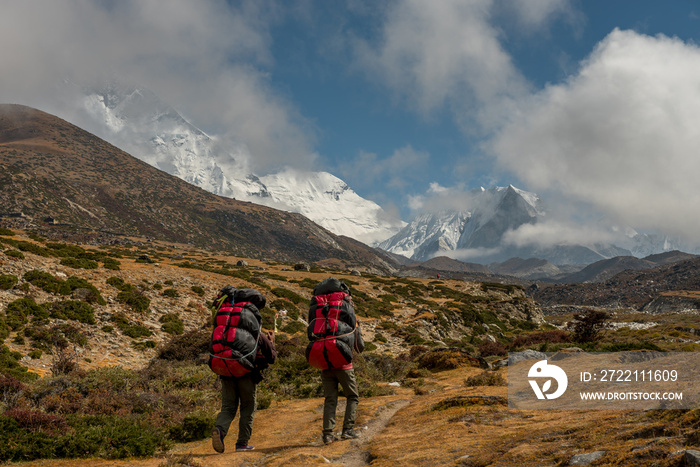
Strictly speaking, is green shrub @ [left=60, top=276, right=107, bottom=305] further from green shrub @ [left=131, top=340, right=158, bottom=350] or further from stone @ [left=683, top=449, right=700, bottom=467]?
stone @ [left=683, top=449, right=700, bottom=467]

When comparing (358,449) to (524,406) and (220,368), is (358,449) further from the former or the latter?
(524,406)

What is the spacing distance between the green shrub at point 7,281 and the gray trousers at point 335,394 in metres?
16.7

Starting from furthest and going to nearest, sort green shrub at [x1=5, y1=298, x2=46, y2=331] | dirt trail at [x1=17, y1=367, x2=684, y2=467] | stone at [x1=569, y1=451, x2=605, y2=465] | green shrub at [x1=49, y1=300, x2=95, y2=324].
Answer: green shrub at [x1=49, y1=300, x2=95, y2=324]
green shrub at [x1=5, y1=298, x2=46, y2=331]
dirt trail at [x1=17, y1=367, x2=684, y2=467]
stone at [x1=569, y1=451, x2=605, y2=465]

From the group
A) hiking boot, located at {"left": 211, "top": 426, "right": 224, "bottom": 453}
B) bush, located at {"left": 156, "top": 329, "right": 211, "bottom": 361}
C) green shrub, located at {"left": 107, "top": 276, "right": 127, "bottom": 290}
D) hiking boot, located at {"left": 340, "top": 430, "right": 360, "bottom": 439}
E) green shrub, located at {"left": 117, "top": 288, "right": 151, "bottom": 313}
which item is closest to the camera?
hiking boot, located at {"left": 211, "top": 426, "right": 224, "bottom": 453}

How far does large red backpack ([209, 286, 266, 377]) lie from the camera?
6.29m

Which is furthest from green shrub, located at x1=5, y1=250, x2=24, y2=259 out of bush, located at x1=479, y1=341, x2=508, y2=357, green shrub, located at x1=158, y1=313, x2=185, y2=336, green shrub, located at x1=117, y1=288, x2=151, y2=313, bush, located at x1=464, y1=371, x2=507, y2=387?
bush, located at x1=479, y1=341, x2=508, y2=357

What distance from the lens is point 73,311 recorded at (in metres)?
16.6

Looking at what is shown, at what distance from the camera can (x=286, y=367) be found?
13109mm

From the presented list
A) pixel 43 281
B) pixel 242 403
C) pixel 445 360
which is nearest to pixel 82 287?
pixel 43 281

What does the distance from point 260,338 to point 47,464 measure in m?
3.25

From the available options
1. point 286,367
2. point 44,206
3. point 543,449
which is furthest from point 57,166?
point 543,449

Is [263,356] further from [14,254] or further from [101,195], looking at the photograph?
[101,195]

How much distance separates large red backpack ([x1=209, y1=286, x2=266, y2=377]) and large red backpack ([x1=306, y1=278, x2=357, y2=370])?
0.95 meters

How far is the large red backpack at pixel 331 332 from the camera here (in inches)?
258
